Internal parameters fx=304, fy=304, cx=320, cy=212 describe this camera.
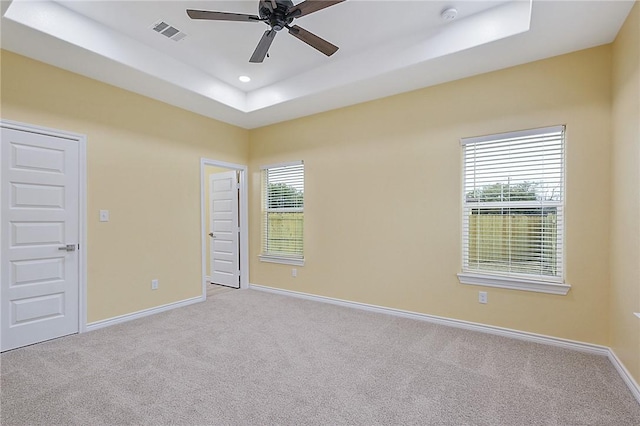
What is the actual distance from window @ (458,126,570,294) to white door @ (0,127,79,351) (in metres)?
4.17

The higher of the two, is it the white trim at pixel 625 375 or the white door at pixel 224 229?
the white door at pixel 224 229

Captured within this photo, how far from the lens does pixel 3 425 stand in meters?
1.80

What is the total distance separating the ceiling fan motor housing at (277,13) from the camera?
88.4 inches

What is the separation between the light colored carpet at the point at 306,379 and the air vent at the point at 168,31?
10.0ft

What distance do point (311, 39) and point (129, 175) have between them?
8.88 ft

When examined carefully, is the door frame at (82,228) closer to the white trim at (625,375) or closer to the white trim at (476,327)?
the white trim at (476,327)

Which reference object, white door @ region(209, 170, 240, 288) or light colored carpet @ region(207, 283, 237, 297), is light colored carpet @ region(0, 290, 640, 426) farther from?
white door @ region(209, 170, 240, 288)

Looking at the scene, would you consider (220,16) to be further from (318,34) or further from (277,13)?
(318,34)

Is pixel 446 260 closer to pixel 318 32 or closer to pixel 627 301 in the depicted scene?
pixel 627 301

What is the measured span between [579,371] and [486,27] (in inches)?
117

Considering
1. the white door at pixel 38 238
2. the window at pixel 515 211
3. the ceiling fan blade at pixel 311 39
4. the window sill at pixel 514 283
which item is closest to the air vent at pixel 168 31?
the ceiling fan blade at pixel 311 39

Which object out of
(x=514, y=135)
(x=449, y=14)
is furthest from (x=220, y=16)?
(x=514, y=135)

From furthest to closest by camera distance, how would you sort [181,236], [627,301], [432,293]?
[181,236] → [432,293] → [627,301]

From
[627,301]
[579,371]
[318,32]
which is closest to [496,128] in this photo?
[627,301]
